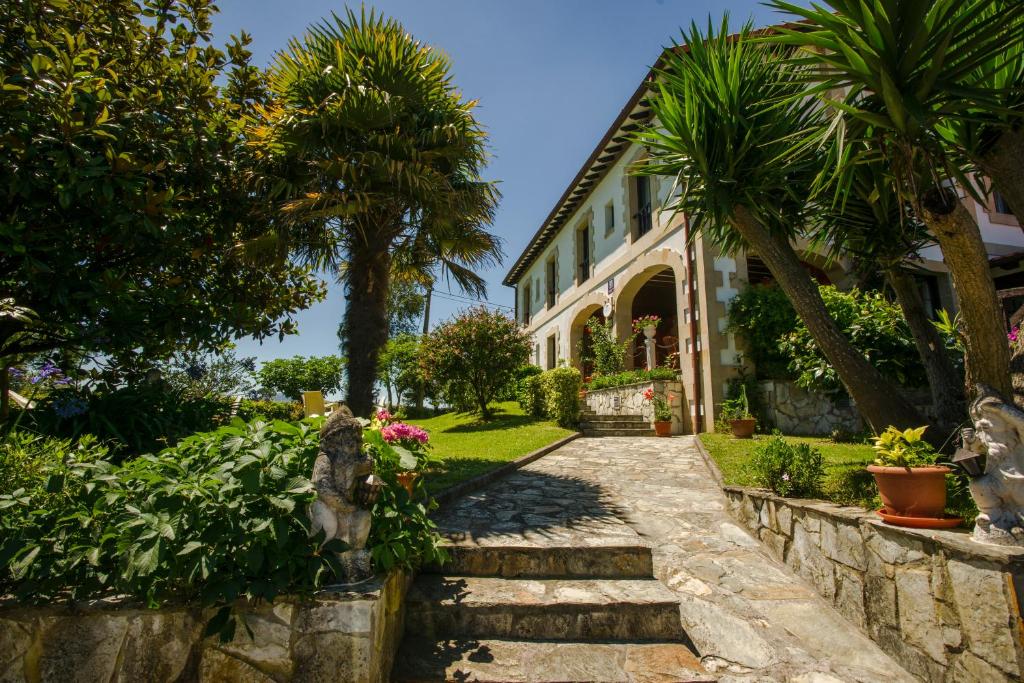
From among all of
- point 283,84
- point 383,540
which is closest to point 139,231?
point 283,84

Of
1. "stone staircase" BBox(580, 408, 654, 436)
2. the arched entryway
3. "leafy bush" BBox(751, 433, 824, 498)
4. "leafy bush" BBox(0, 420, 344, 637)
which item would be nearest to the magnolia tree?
the arched entryway

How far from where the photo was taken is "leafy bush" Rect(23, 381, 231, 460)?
4.11 m

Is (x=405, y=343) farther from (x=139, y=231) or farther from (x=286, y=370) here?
(x=139, y=231)

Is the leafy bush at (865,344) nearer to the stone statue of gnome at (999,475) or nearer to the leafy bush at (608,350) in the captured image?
the stone statue of gnome at (999,475)

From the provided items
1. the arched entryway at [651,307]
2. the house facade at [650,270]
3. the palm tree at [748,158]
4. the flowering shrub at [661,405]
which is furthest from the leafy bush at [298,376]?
the palm tree at [748,158]

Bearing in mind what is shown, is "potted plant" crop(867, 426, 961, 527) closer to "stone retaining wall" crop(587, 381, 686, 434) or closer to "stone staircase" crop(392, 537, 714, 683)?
"stone staircase" crop(392, 537, 714, 683)

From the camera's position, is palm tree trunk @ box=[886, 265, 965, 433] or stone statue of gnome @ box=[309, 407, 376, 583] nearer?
stone statue of gnome @ box=[309, 407, 376, 583]

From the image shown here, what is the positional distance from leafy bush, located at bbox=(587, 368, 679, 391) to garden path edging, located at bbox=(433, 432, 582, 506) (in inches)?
115

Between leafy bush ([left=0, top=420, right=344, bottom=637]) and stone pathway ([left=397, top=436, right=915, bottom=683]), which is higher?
leafy bush ([left=0, top=420, right=344, bottom=637])

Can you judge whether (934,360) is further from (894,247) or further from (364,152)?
(364,152)

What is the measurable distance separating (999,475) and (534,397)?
10486 mm

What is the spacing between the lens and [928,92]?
106 inches

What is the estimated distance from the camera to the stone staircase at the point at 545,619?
7.97 feet

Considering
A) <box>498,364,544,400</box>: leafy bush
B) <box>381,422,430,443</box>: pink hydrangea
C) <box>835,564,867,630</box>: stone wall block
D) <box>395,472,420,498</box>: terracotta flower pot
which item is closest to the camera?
<box>835,564,867,630</box>: stone wall block
